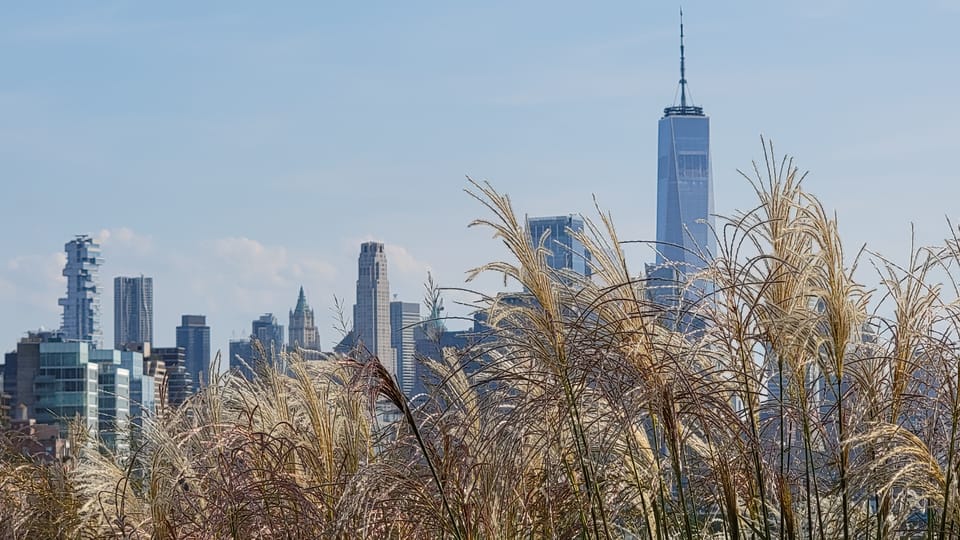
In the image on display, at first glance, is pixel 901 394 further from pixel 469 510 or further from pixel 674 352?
pixel 469 510

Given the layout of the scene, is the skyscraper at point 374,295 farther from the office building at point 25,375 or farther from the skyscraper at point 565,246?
the skyscraper at point 565,246

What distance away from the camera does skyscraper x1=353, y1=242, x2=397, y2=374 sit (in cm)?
6991

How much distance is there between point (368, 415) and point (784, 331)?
2430 mm

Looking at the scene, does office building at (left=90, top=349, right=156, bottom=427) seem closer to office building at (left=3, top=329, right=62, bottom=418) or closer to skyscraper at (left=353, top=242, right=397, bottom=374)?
office building at (left=3, top=329, right=62, bottom=418)

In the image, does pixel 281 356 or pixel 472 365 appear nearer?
pixel 472 365

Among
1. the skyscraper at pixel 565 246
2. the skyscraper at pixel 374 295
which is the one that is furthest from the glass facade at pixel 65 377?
the skyscraper at pixel 565 246

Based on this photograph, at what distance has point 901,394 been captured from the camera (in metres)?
4.74

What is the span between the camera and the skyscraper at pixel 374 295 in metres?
69.9

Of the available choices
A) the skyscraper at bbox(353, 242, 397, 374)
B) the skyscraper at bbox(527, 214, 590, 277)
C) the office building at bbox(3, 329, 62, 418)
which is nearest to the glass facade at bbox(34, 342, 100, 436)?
the office building at bbox(3, 329, 62, 418)

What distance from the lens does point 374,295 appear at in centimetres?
9394

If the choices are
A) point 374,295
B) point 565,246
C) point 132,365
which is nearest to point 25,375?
point 132,365

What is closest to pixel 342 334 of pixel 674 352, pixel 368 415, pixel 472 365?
pixel 368 415

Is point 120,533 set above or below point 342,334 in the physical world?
below

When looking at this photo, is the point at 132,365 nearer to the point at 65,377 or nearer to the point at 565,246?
the point at 65,377
